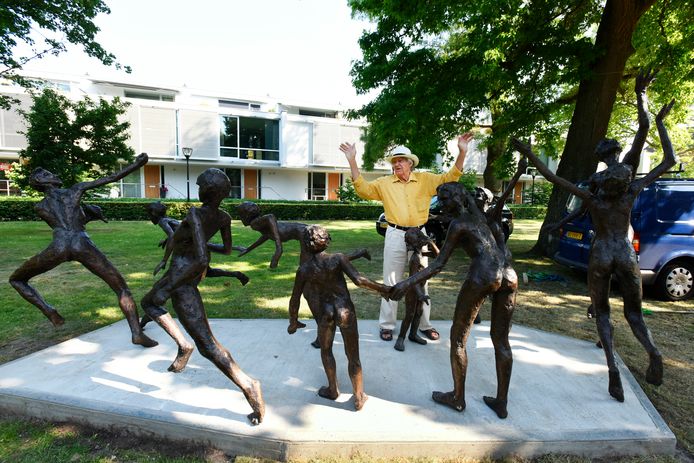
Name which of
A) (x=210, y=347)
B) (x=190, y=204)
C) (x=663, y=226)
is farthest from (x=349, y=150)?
(x=190, y=204)

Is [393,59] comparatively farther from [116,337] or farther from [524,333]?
[116,337]

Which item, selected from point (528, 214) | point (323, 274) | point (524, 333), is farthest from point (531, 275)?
point (528, 214)

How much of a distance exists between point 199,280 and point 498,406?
254 cm

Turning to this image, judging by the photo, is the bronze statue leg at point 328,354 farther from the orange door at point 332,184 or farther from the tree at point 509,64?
the orange door at point 332,184

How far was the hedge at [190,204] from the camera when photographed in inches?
649

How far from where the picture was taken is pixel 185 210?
64.0ft

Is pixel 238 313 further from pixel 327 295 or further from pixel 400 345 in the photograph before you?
pixel 327 295

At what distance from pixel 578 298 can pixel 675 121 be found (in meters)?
12.8

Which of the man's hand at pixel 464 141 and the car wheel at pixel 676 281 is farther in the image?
the car wheel at pixel 676 281

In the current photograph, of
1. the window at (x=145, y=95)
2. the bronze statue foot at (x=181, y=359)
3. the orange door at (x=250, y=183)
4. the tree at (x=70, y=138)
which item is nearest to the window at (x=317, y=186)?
the orange door at (x=250, y=183)

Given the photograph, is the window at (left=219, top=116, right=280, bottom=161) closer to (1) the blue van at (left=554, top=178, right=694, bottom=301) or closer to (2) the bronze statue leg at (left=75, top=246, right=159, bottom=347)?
(2) the bronze statue leg at (left=75, top=246, right=159, bottom=347)

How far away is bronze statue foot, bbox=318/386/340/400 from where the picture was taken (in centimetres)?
300

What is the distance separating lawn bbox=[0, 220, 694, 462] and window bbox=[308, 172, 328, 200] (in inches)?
842

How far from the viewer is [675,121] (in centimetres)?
1442
